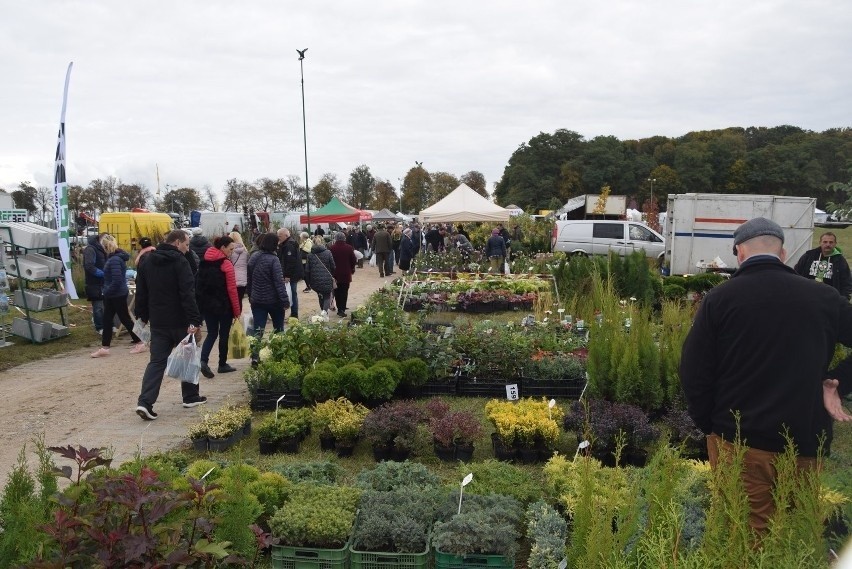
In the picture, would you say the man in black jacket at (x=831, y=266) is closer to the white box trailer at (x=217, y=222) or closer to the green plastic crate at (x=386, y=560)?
the green plastic crate at (x=386, y=560)

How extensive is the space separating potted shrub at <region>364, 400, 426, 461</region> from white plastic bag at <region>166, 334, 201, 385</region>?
7.18 ft

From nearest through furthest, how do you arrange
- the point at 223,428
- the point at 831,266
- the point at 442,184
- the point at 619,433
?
1. the point at 619,433
2. the point at 223,428
3. the point at 831,266
4. the point at 442,184

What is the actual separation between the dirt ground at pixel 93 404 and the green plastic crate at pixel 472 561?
2.47 meters

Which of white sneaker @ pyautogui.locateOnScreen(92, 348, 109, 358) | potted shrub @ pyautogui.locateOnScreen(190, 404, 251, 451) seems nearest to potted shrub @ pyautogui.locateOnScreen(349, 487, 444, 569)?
potted shrub @ pyautogui.locateOnScreen(190, 404, 251, 451)

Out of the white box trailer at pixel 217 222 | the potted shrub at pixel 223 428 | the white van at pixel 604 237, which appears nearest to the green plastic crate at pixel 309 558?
the potted shrub at pixel 223 428

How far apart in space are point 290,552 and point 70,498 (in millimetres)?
1400

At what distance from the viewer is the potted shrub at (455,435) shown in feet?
17.1

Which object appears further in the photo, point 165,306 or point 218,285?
point 218,285

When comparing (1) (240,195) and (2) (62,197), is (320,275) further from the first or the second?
(1) (240,195)

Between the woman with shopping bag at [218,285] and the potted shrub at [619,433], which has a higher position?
the woman with shopping bag at [218,285]

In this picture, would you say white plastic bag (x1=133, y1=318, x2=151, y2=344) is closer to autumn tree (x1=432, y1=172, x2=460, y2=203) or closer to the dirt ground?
the dirt ground

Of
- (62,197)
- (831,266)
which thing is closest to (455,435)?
(831,266)

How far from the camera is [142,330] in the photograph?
30.5 ft

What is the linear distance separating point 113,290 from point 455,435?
6.39 m
